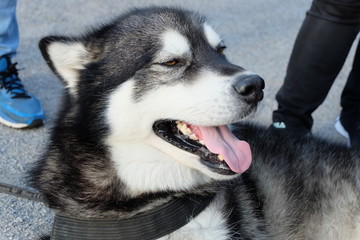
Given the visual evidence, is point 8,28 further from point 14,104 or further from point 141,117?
point 141,117

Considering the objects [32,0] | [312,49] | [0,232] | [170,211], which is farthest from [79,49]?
[32,0]

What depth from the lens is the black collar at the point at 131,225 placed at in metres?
2.07

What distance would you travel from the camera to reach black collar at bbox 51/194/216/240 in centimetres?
207

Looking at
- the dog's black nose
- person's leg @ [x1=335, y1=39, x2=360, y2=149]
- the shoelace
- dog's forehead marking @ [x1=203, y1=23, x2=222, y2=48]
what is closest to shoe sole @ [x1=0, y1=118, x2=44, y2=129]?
the shoelace

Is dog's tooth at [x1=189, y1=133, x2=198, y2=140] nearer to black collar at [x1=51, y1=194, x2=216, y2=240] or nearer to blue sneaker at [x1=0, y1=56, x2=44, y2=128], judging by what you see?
black collar at [x1=51, y1=194, x2=216, y2=240]

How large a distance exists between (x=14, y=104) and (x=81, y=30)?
2.32 feet

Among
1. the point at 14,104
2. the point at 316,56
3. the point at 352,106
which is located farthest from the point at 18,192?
the point at 352,106

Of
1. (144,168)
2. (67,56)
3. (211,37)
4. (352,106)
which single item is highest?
(211,37)

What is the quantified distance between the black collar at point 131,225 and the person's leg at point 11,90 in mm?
1570

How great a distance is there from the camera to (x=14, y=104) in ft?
11.7

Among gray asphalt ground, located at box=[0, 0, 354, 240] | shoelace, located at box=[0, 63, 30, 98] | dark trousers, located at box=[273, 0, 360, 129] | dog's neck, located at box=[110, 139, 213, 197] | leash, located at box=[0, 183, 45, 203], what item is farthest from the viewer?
shoelace, located at box=[0, 63, 30, 98]

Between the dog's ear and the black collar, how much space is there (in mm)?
572

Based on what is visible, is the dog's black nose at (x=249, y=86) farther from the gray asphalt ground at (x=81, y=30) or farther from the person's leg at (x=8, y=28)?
the person's leg at (x=8, y=28)

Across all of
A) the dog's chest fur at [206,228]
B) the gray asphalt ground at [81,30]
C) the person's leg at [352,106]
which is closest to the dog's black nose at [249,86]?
the dog's chest fur at [206,228]
